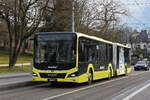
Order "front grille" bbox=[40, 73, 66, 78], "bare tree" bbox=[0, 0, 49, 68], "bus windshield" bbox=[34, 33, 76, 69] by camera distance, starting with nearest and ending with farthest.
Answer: "front grille" bbox=[40, 73, 66, 78]
"bus windshield" bbox=[34, 33, 76, 69]
"bare tree" bbox=[0, 0, 49, 68]

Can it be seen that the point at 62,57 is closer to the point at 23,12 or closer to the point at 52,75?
the point at 52,75

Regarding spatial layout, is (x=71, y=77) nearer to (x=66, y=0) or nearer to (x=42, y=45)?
(x=42, y=45)

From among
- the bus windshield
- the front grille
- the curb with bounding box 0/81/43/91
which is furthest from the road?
the bus windshield

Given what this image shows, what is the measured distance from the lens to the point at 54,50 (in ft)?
50.8

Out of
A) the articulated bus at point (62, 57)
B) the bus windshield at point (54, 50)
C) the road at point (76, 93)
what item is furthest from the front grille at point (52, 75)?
the road at point (76, 93)

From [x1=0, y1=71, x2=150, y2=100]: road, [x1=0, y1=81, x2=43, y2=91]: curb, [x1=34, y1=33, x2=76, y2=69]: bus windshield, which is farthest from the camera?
[x1=34, y1=33, x2=76, y2=69]: bus windshield

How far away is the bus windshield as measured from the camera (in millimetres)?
15180

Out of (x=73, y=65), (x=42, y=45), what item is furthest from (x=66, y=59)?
(x=42, y=45)

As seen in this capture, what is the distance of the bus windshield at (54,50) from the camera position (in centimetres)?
1518

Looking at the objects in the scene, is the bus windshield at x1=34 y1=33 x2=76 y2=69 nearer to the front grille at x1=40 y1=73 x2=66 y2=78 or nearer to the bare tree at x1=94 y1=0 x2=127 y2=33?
the front grille at x1=40 y1=73 x2=66 y2=78

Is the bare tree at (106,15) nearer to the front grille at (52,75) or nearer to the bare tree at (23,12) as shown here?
the bare tree at (23,12)

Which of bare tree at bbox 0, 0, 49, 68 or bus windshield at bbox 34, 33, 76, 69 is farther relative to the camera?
bare tree at bbox 0, 0, 49, 68

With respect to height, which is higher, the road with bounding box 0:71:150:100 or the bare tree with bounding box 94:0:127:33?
the bare tree with bounding box 94:0:127:33

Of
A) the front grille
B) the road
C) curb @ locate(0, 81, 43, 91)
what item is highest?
the front grille
